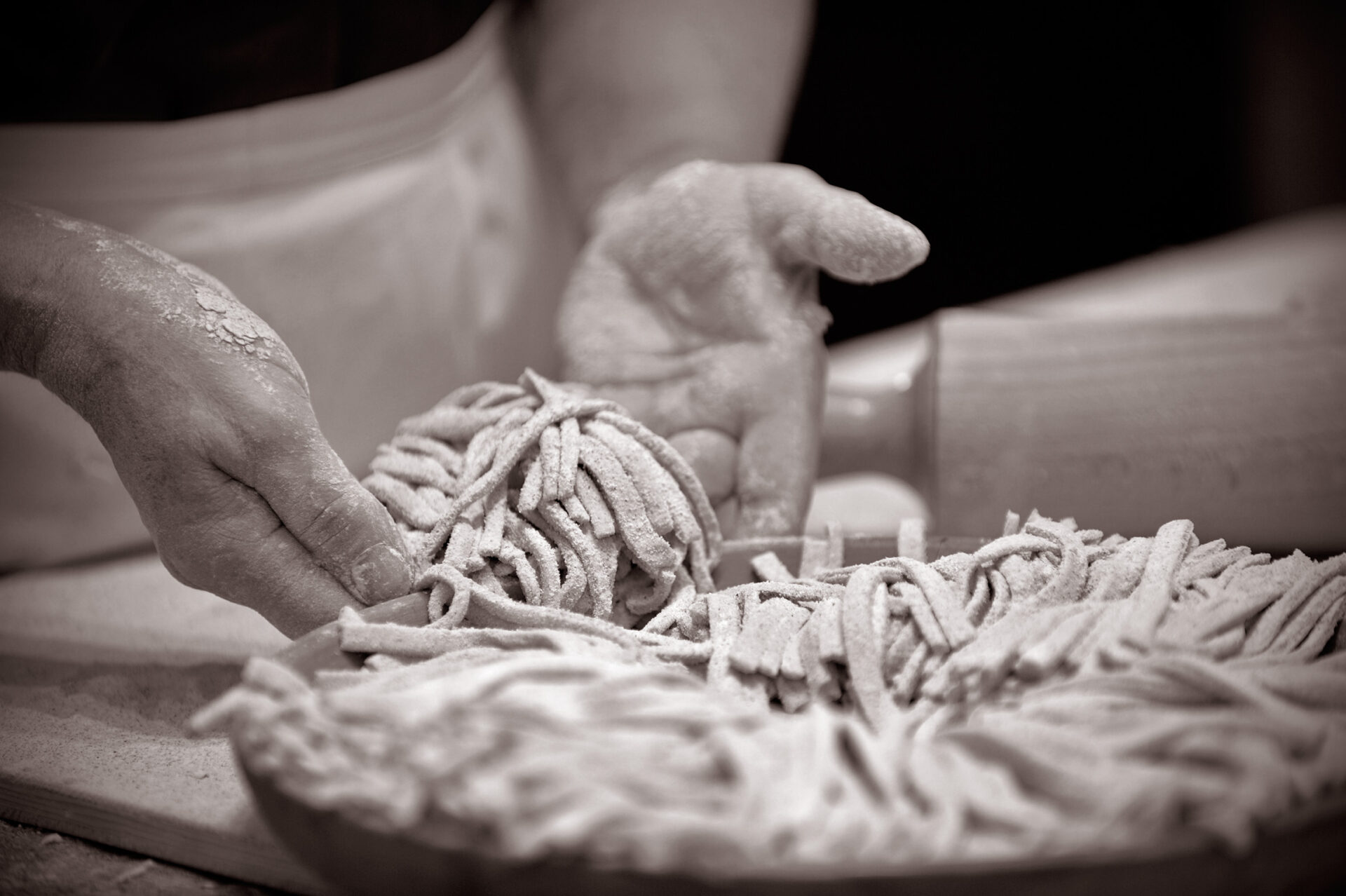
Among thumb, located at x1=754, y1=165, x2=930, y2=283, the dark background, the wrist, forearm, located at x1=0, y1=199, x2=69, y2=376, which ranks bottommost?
forearm, located at x1=0, y1=199, x2=69, y2=376

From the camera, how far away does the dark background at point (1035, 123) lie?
267cm

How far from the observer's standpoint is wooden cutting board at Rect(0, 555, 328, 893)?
706 millimetres

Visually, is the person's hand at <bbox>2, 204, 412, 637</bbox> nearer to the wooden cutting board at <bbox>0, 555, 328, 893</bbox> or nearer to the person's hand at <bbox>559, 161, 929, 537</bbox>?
the wooden cutting board at <bbox>0, 555, 328, 893</bbox>

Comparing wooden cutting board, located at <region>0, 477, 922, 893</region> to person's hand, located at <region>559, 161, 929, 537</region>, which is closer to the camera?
wooden cutting board, located at <region>0, 477, 922, 893</region>

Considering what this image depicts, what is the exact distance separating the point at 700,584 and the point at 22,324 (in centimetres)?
53

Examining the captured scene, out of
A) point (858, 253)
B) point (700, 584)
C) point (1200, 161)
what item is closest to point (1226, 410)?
point (858, 253)

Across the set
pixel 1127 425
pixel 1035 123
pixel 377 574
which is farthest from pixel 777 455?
pixel 1035 123

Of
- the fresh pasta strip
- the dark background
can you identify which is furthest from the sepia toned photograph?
the dark background

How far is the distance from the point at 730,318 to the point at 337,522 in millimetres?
504

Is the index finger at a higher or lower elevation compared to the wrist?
lower

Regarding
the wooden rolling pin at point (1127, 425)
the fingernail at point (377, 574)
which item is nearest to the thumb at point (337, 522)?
the fingernail at point (377, 574)

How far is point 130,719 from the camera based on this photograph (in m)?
0.89

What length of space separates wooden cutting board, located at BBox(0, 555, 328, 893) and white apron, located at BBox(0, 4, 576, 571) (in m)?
0.16

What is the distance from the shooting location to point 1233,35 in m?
3.16
